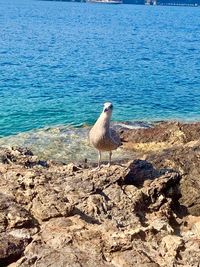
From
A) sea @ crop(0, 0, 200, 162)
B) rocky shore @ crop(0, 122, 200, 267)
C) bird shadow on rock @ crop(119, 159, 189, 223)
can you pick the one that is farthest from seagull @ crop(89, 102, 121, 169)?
sea @ crop(0, 0, 200, 162)

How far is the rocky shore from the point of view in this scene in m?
7.42

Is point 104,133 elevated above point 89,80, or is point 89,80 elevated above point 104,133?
point 104,133

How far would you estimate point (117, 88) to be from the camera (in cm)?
4109

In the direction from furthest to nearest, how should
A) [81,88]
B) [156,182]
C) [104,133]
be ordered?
[81,88] < [104,133] < [156,182]

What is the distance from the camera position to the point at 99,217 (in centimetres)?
875

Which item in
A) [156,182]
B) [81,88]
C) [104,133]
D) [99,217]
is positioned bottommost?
[81,88]

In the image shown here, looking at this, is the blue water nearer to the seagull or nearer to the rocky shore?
the seagull

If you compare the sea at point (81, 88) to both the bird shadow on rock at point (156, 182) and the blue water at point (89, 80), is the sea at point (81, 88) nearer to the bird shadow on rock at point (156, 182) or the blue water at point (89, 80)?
the blue water at point (89, 80)

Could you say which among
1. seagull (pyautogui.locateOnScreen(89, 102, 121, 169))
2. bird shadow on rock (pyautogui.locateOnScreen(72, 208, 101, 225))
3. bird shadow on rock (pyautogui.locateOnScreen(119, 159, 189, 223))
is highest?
seagull (pyautogui.locateOnScreen(89, 102, 121, 169))

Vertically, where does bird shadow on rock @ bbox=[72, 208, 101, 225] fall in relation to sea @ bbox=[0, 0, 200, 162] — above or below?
above

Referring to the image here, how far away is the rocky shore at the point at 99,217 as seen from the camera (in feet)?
24.3

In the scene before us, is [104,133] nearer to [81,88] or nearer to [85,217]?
[85,217]

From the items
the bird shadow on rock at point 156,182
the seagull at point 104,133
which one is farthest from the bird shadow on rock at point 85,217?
the seagull at point 104,133

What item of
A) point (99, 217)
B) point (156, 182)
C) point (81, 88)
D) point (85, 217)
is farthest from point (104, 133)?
point (81, 88)
